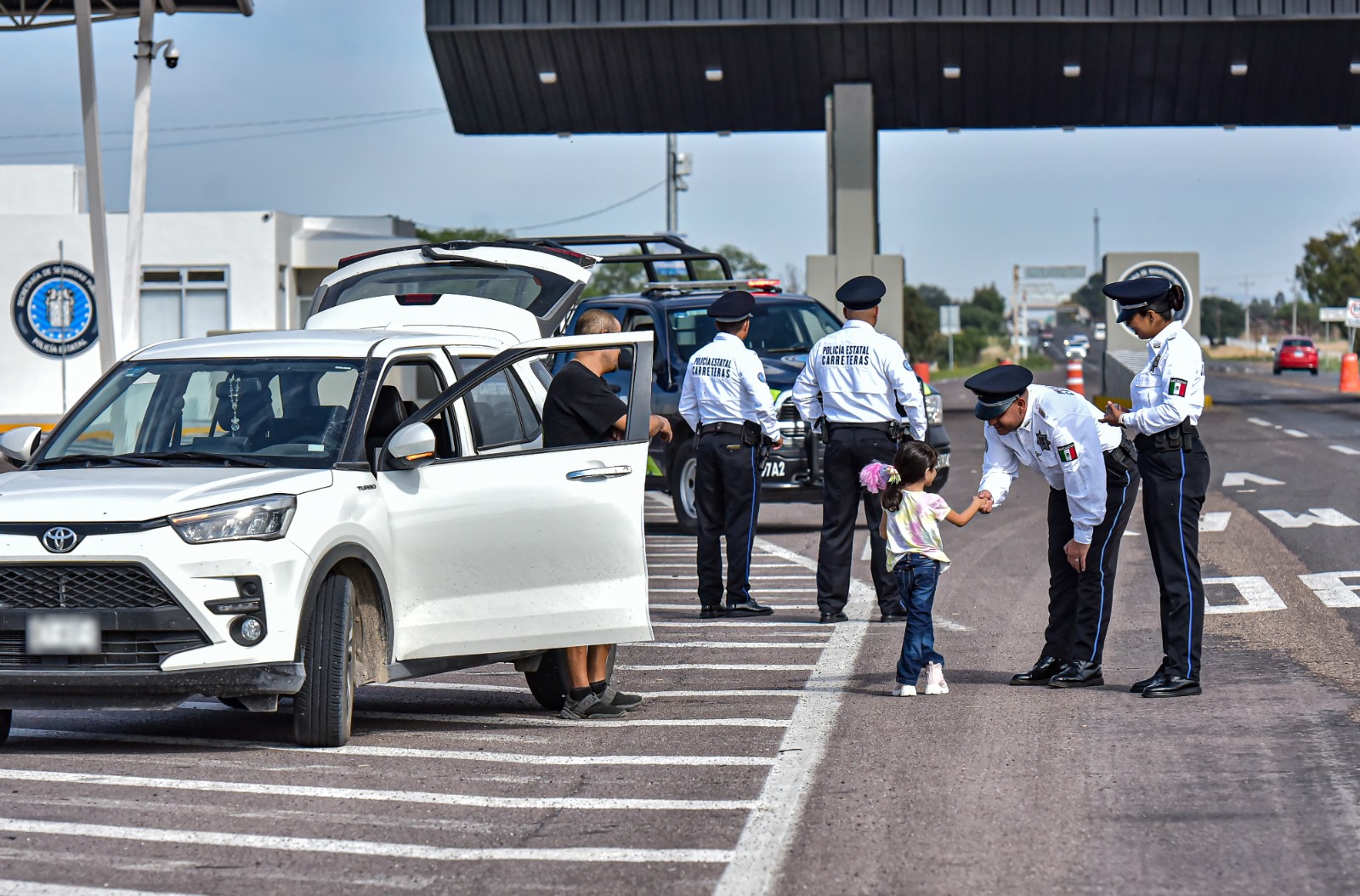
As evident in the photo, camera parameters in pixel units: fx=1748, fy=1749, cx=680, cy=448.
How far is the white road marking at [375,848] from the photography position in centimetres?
524

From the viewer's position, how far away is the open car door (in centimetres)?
730

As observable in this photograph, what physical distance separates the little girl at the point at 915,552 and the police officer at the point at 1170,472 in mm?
849

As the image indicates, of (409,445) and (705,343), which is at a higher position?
(705,343)

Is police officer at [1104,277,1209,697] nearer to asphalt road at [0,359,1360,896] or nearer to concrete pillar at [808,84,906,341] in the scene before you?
asphalt road at [0,359,1360,896]

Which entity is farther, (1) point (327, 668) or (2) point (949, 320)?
(2) point (949, 320)

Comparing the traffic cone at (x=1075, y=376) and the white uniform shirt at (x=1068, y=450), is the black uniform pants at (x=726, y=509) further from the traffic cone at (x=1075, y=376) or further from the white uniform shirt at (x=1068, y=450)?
the traffic cone at (x=1075, y=376)

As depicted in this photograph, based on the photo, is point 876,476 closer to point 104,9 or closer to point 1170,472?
point 1170,472

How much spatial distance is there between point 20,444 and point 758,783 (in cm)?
378

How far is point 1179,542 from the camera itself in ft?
26.0

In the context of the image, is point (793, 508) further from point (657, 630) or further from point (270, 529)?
point (270, 529)

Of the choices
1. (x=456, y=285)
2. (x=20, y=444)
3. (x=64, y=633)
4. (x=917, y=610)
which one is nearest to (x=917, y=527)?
(x=917, y=610)

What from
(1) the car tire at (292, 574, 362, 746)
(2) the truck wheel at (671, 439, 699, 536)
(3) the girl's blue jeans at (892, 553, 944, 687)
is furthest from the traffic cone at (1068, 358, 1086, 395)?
→ (1) the car tire at (292, 574, 362, 746)

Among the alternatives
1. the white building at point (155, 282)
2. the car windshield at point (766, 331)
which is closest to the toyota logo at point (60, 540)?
the car windshield at point (766, 331)

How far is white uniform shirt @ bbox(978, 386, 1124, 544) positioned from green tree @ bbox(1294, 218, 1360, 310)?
3678 inches
